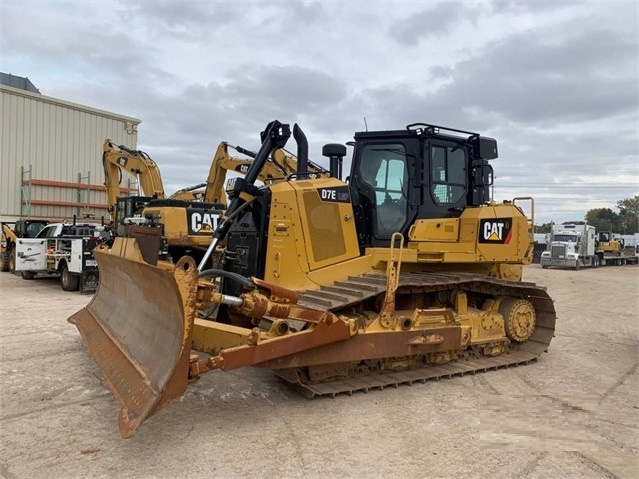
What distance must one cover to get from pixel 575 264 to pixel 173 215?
23.5m

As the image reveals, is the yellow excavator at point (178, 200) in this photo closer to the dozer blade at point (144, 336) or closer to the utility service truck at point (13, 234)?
the utility service truck at point (13, 234)

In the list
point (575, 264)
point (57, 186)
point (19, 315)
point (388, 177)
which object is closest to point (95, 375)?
point (388, 177)

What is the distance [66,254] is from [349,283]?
10242 millimetres

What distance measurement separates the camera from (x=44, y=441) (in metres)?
3.88

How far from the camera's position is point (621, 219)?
249 ft

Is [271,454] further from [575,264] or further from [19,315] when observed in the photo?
[575,264]

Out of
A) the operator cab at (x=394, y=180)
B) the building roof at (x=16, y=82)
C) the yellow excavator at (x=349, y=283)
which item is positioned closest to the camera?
the yellow excavator at (x=349, y=283)

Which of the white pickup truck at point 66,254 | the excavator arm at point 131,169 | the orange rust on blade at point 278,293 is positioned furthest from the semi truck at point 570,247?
the orange rust on blade at point 278,293

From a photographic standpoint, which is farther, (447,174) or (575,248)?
(575,248)

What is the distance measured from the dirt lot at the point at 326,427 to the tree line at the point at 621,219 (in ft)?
231

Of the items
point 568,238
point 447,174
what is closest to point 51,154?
point 447,174

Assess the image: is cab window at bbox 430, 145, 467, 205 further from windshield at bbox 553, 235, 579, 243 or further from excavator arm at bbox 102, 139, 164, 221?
windshield at bbox 553, 235, 579, 243

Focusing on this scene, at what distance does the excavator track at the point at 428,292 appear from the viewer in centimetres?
503

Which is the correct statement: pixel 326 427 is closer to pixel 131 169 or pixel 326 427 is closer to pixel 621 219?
pixel 131 169
